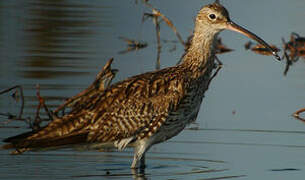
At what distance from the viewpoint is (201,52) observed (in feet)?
37.1

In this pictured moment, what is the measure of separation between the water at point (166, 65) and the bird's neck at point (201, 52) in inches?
42.1

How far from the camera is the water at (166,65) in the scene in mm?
10844

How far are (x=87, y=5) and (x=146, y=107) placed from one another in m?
13.1

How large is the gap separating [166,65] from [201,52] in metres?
4.83

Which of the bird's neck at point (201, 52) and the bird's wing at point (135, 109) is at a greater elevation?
the bird's neck at point (201, 52)

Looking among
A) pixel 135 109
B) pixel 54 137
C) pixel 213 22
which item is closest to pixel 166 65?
pixel 213 22

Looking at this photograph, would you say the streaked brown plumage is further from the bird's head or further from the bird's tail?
the bird's head

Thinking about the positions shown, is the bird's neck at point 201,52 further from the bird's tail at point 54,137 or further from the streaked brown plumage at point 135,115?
the bird's tail at point 54,137

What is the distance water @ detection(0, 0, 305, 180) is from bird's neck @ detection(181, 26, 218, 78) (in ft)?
3.51

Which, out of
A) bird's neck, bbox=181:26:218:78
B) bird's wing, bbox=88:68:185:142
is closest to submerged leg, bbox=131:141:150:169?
bird's wing, bbox=88:68:185:142

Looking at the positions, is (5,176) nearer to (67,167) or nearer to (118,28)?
(67,167)

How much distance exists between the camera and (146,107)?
10664mm

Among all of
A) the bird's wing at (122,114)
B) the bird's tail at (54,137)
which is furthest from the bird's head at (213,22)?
the bird's tail at (54,137)

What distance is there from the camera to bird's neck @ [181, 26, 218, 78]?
1123cm
